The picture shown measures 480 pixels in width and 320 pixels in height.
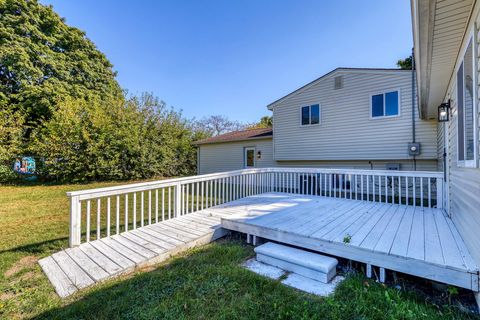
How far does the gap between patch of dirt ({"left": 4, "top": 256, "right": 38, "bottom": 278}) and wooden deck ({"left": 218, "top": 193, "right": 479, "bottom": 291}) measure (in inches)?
106

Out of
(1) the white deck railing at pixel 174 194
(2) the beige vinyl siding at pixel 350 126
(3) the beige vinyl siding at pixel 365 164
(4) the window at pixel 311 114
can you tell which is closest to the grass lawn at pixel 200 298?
(1) the white deck railing at pixel 174 194

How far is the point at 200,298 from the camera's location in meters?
2.10

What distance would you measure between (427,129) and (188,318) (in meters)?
8.76

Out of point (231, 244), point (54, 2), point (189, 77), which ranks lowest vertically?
point (231, 244)

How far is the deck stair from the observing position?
2410 millimetres

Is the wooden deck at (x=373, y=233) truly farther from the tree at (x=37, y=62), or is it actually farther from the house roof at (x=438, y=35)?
the tree at (x=37, y=62)

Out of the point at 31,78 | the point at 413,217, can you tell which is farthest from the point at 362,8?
the point at 31,78

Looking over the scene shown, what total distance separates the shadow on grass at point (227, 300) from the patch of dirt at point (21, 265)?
52.4 inches

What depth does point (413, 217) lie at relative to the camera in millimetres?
3748

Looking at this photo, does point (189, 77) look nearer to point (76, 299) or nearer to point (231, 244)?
point (231, 244)

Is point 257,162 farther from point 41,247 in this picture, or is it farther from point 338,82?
point 41,247

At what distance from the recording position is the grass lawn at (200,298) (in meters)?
1.86

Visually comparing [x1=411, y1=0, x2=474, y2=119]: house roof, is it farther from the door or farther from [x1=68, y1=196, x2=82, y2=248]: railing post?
the door

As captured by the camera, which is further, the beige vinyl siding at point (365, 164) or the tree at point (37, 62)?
the tree at point (37, 62)
